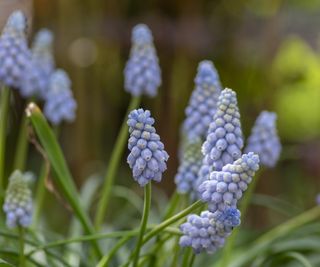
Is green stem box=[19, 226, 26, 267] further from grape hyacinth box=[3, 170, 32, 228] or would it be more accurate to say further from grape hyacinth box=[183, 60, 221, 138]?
grape hyacinth box=[183, 60, 221, 138]

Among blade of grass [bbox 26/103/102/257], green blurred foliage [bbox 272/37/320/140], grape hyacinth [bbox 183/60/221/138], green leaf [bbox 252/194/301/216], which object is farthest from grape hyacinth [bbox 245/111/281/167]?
green blurred foliage [bbox 272/37/320/140]

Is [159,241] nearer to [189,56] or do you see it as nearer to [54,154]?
[54,154]

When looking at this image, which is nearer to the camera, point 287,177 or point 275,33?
point 275,33

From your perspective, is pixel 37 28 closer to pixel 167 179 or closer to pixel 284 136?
pixel 167 179

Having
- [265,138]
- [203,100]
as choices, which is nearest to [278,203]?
[265,138]

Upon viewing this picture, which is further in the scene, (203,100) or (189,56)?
(189,56)

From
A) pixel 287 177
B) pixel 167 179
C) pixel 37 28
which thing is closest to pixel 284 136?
pixel 287 177

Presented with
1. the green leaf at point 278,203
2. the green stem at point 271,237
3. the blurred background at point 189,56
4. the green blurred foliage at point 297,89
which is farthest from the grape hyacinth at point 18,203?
the green blurred foliage at point 297,89
